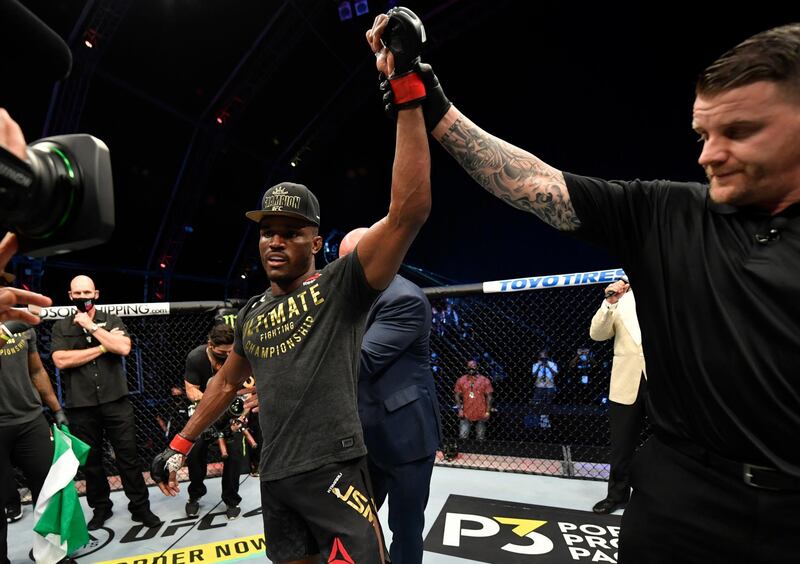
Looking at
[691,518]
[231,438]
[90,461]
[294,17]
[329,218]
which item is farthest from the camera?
[329,218]

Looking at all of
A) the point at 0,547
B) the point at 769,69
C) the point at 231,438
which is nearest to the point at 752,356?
the point at 769,69

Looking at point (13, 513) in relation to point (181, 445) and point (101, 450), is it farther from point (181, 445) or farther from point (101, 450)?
point (181, 445)

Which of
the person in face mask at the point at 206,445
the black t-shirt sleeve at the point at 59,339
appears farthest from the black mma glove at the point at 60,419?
the person in face mask at the point at 206,445

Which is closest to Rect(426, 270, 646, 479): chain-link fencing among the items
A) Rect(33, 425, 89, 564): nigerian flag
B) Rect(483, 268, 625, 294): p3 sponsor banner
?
Rect(483, 268, 625, 294): p3 sponsor banner

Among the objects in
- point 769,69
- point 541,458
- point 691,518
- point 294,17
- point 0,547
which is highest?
point 294,17

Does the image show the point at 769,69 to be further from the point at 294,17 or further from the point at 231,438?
the point at 294,17

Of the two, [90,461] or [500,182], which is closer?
[500,182]

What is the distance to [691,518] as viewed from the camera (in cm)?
89

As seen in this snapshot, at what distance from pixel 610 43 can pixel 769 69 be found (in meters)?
11.2

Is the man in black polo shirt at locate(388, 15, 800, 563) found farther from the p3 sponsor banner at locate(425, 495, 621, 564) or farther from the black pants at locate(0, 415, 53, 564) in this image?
the black pants at locate(0, 415, 53, 564)

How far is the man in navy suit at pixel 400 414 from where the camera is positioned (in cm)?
195

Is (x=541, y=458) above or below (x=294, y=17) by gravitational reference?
below

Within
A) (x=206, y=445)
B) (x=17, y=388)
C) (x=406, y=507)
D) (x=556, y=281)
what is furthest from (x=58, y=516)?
(x=556, y=281)

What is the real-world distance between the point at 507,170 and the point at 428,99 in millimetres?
310
